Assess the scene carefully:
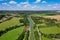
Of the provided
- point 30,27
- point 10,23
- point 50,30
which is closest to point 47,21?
point 50,30

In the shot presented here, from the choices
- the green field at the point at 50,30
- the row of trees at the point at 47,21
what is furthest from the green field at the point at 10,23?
the green field at the point at 50,30

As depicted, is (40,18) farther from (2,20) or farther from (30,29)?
(2,20)

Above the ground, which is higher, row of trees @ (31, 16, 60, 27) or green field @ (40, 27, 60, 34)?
row of trees @ (31, 16, 60, 27)

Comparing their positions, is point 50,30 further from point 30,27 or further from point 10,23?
point 10,23

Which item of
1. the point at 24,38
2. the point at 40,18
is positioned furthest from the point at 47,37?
the point at 40,18

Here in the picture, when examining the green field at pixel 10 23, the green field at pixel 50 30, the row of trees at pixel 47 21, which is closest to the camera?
the green field at pixel 10 23

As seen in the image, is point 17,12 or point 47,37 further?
point 17,12

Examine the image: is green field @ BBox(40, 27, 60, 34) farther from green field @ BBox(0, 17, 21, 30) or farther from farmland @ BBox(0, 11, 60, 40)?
green field @ BBox(0, 17, 21, 30)

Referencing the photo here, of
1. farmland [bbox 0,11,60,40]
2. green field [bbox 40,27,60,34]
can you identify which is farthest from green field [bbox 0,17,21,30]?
green field [bbox 40,27,60,34]

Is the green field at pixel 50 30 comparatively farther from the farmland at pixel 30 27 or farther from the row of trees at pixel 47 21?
the row of trees at pixel 47 21
